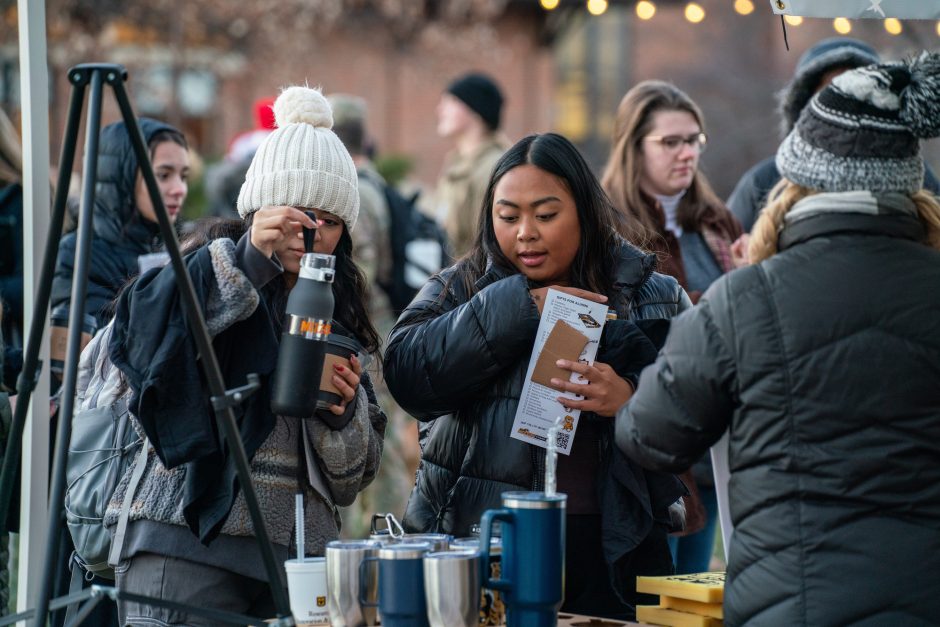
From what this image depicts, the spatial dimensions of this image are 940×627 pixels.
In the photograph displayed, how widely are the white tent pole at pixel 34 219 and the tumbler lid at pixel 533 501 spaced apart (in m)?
1.35

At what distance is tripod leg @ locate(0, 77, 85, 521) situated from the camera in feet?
8.02

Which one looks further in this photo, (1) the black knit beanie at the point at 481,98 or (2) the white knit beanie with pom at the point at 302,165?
(1) the black knit beanie at the point at 481,98

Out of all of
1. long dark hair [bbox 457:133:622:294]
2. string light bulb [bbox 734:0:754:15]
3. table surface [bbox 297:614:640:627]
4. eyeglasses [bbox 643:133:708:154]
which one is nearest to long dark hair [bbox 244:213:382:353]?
long dark hair [bbox 457:133:622:294]

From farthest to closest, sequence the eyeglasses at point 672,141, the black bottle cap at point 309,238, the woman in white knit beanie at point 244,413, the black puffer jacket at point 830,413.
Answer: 1. the eyeglasses at point 672,141
2. the black bottle cap at point 309,238
3. the woman in white knit beanie at point 244,413
4. the black puffer jacket at point 830,413

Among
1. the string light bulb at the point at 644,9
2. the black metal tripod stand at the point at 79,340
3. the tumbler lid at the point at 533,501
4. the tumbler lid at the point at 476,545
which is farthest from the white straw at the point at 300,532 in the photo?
the string light bulb at the point at 644,9

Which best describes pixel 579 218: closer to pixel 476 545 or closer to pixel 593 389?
pixel 593 389

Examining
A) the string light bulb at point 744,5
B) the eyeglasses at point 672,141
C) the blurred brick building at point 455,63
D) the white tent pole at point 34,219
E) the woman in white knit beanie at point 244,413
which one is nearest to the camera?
the woman in white knit beanie at point 244,413

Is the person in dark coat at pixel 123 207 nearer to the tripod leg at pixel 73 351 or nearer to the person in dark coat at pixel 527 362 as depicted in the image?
the person in dark coat at pixel 527 362

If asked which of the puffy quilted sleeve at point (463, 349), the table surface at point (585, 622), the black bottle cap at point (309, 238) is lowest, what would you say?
the table surface at point (585, 622)

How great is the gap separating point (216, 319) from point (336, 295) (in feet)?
1.77

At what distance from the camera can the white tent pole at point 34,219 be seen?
3.19 m

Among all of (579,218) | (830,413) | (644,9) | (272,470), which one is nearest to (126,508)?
(272,470)

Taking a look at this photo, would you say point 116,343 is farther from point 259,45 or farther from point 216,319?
point 259,45

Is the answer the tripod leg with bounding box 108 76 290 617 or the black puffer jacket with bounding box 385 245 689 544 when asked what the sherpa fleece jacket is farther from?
the tripod leg with bounding box 108 76 290 617
